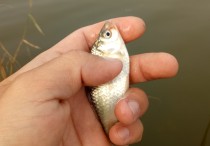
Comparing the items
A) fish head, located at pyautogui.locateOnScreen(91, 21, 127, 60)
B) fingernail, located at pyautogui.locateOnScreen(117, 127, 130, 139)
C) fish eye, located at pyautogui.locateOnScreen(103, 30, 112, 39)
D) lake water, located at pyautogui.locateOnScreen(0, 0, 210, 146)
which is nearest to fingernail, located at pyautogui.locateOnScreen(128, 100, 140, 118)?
fingernail, located at pyautogui.locateOnScreen(117, 127, 130, 139)

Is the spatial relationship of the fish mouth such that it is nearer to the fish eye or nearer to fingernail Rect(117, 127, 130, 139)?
the fish eye

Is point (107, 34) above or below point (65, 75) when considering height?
above

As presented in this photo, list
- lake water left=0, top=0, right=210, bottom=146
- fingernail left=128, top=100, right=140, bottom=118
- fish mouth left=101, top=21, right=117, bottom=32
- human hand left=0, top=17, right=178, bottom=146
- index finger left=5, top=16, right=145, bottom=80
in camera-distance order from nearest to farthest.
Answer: human hand left=0, top=17, right=178, bottom=146 → fingernail left=128, top=100, right=140, bottom=118 → fish mouth left=101, top=21, right=117, bottom=32 → index finger left=5, top=16, right=145, bottom=80 → lake water left=0, top=0, right=210, bottom=146

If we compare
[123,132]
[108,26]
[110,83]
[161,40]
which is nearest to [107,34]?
[108,26]

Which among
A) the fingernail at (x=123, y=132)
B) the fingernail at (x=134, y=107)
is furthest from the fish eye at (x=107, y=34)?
the fingernail at (x=123, y=132)

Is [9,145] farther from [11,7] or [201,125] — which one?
[11,7]

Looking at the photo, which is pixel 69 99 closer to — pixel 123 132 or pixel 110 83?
pixel 110 83

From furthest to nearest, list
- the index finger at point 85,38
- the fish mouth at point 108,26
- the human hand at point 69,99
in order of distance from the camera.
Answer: the index finger at point 85,38 → the fish mouth at point 108,26 → the human hand at point 69,99

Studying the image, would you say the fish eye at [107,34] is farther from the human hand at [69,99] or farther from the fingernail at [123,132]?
the fingernail at [123,132]
